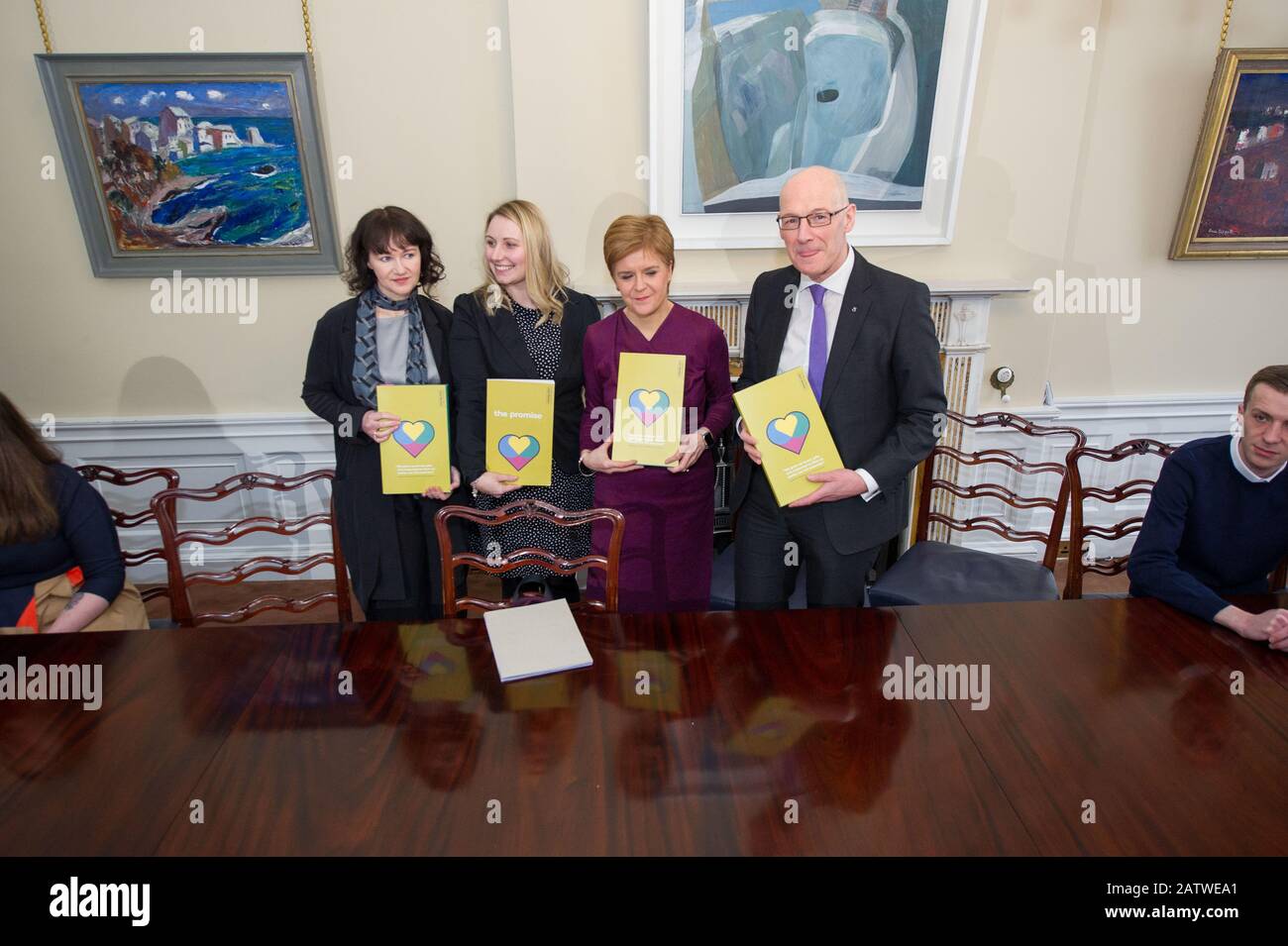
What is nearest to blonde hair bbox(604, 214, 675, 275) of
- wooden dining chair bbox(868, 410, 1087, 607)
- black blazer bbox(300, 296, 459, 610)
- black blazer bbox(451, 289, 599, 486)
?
black blazer bbox(451, 289, 599, 486)

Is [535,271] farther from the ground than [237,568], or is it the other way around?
[535,271]

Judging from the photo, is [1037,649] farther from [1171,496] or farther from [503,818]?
[503,818]

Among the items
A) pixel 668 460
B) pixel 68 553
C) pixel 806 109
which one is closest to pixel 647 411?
pixel 668 460

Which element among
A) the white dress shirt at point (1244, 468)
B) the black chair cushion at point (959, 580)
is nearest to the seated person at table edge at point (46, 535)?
the black chair cushion at point (959, 580)

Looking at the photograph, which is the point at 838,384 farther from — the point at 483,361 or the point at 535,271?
the point at 483,361

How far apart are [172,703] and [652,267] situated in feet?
5.33

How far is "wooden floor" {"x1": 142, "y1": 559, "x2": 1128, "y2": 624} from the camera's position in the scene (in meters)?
3.89

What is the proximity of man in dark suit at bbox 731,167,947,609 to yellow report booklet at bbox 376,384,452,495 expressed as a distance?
96 centimetres

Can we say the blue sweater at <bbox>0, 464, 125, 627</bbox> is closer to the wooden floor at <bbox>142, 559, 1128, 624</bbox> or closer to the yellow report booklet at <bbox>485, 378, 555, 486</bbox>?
the yellow report booklet at <bbox>485, 378, 555, 486</bbox>

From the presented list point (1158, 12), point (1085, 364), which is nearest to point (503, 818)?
point (1085, 364)

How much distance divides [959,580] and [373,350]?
7.15 ft

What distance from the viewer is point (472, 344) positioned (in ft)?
8.43

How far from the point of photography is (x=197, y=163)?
3424 millimetres

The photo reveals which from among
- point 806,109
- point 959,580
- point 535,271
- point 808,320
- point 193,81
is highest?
point 193,81
